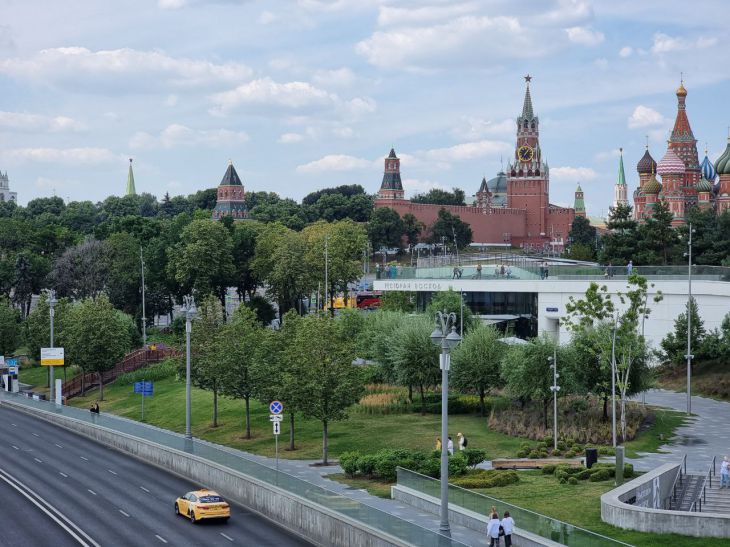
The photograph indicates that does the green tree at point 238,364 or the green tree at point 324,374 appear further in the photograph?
the green tree at point 238,364

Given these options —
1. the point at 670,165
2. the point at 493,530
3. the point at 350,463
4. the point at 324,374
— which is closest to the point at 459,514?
the point at 493,530

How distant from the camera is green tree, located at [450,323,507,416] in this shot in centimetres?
6519

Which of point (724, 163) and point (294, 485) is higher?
point (724, 163)

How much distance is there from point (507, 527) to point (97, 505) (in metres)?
18.0

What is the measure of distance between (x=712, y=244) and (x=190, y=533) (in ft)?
269

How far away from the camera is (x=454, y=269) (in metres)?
104

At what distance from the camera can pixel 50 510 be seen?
41906mm

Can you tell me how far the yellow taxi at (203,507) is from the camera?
39.5m

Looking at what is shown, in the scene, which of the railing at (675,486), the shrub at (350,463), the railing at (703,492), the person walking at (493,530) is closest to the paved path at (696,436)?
the railing at (675,486)

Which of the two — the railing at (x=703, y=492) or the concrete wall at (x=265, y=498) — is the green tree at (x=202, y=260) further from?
the railing at (x=703, y=492)

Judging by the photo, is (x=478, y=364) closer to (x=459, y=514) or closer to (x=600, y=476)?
(x=600, y=476)

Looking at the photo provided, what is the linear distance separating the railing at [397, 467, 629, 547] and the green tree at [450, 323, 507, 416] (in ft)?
81.0

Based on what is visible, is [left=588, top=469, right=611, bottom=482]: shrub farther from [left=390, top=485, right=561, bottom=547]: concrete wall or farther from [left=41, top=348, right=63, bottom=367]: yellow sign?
[left=41, top=348, right=63, bottom=367]: yellow sign

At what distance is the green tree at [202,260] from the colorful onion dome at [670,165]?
64791 millimetres
